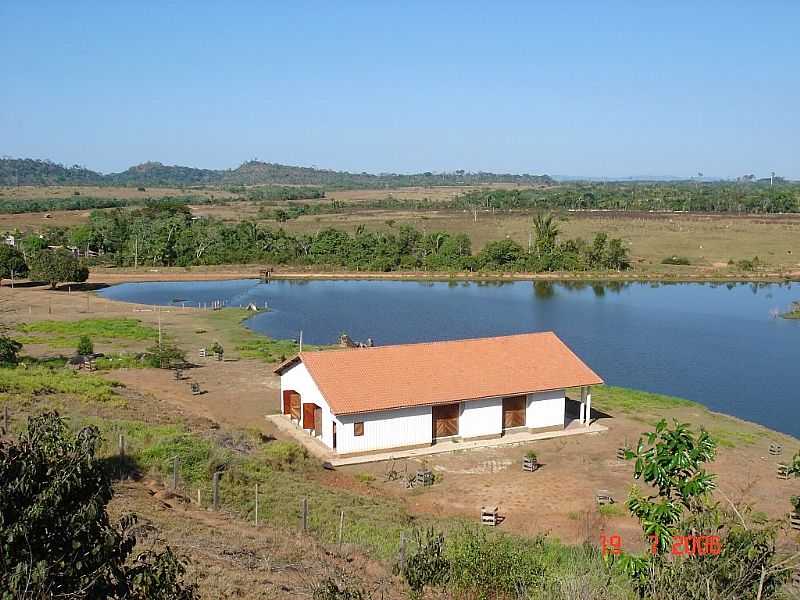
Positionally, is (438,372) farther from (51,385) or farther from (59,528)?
(59,528)

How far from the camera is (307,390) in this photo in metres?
25.9

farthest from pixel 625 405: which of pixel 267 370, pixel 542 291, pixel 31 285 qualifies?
pixel 31 285

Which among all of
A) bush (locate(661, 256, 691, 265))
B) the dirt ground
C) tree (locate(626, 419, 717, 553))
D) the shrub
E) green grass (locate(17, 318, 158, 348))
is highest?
tree (locate(626, 419, 717, 553))

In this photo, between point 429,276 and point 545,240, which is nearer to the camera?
point 429,276

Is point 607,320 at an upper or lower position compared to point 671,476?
lower

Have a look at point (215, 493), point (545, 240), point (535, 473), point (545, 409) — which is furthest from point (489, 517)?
point (545, 240)

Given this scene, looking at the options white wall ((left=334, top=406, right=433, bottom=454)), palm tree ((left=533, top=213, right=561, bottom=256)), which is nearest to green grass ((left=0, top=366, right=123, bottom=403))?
white wall ((left=334, top=406, right=433, bottom=454))

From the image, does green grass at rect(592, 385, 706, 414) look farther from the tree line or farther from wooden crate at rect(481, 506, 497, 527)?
the tree line

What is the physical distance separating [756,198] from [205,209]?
8998 centimetres

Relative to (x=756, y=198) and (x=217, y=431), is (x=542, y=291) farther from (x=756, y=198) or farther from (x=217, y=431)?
(x=756, y=198)

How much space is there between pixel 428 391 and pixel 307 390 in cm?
378

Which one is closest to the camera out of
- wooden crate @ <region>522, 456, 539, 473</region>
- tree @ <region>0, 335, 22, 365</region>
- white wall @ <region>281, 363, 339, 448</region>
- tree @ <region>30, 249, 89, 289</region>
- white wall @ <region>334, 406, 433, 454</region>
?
wooden crate @ <region>522, 456, 539, 473</region>

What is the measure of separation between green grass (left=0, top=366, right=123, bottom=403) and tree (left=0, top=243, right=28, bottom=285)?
34.2m

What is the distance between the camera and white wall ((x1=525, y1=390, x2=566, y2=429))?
1052 inches
